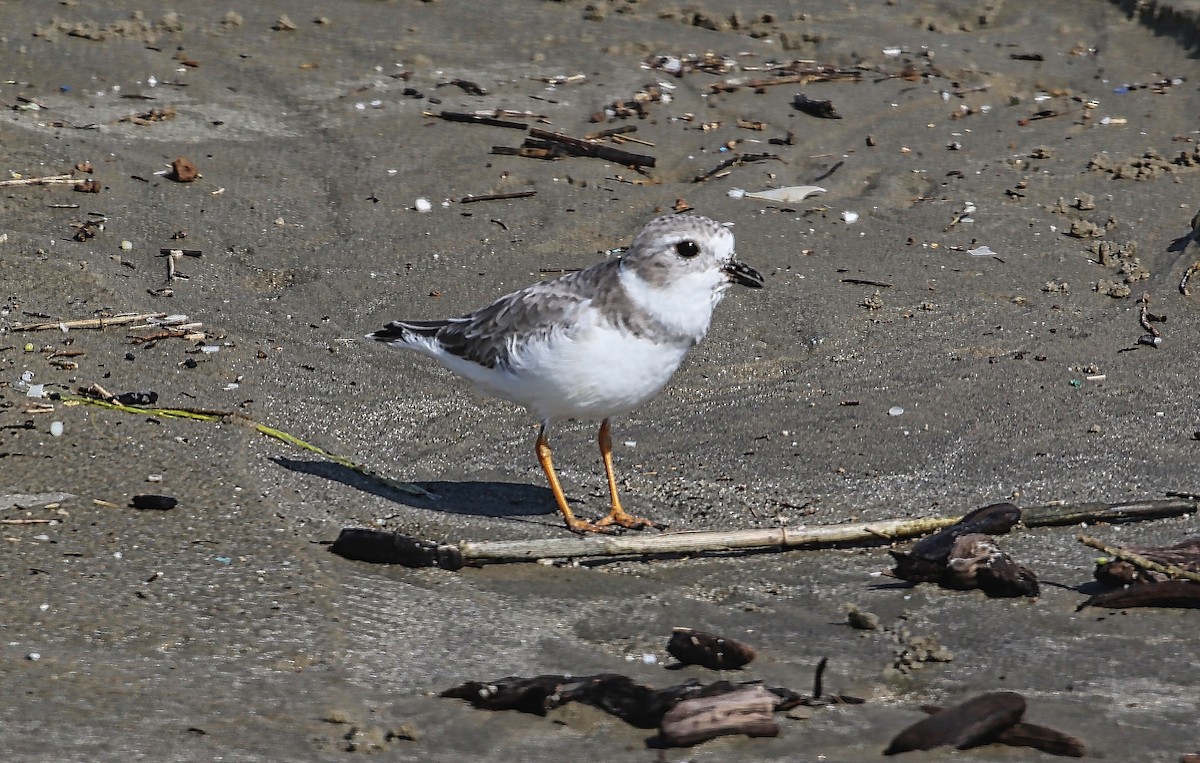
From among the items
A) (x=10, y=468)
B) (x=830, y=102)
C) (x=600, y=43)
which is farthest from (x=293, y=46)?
(x=10, y=468)

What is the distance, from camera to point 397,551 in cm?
497

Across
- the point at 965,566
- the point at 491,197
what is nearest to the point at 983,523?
the point at 965,566

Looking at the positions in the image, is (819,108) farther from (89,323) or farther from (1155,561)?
(1155,561)

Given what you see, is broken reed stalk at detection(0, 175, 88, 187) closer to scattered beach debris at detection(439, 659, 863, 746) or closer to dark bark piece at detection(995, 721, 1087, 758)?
scattered beach debris at detection(439, 659, 863, 746)

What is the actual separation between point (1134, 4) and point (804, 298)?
6153 mm

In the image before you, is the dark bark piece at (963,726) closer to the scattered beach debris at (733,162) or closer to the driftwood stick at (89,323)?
the driftwood stick at (89,323)

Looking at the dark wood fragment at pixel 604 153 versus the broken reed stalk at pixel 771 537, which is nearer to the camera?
the broken reed stalk at pixel 771 537

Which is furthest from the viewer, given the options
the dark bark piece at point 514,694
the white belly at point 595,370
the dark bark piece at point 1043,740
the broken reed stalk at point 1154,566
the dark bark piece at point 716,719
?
the white belly at point 595,370

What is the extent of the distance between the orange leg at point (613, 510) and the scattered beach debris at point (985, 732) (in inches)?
88.1

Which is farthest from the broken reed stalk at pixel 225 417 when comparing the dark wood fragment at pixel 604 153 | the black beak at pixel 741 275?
the dark wood fragment at pixel 604 153

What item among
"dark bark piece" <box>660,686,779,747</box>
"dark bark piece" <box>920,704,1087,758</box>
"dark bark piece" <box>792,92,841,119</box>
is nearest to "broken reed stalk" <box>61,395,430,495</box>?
"dark bark piece" <box>660,686,779,747</box>

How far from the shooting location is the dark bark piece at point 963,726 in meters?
3.44

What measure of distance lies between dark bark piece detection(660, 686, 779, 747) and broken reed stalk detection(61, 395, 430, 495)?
2526mm

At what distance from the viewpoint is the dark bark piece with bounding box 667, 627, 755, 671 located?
405 centimetres
